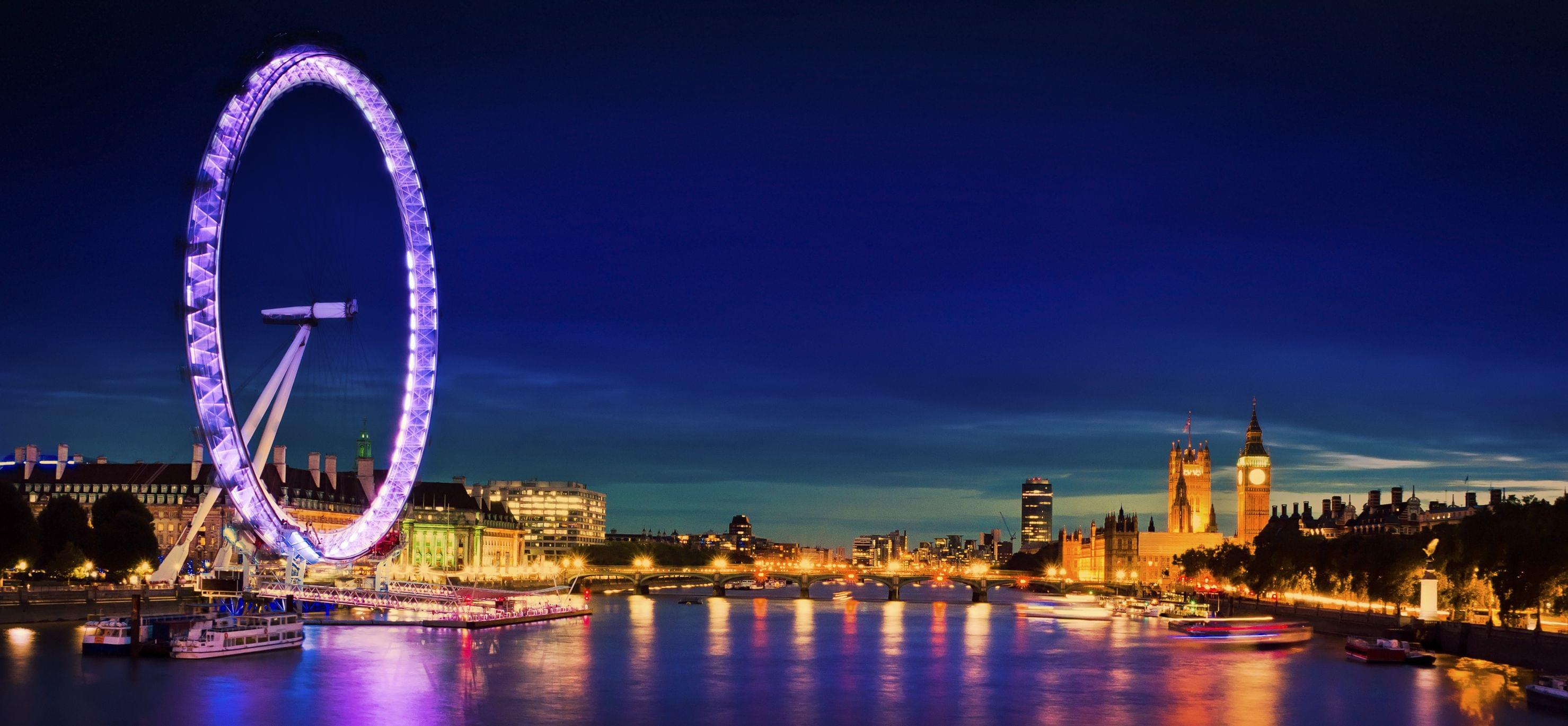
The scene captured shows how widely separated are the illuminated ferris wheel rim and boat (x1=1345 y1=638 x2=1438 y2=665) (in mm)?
46909

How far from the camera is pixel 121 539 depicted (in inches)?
3676

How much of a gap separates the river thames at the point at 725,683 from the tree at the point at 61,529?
651 inches

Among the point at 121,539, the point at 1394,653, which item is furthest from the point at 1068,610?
the point at 121,539

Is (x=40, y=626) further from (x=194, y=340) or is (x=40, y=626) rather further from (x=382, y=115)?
(x=382, y=115)

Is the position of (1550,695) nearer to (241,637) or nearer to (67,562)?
(241,637)

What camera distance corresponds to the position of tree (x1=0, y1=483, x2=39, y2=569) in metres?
79.8

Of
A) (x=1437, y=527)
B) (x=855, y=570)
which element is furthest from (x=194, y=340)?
(x=855, y=570)

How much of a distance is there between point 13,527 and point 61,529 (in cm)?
1281

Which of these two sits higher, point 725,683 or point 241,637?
point 241,637

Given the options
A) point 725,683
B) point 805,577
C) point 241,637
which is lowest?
point 805,577

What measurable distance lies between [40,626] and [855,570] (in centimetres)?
10988

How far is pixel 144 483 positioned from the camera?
155 m

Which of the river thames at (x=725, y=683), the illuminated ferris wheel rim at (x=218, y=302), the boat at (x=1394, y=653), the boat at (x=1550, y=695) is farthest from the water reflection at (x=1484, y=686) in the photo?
the illuminated ferris wheel rim at (x=218, y=302)

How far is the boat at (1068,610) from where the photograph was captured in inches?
5256
